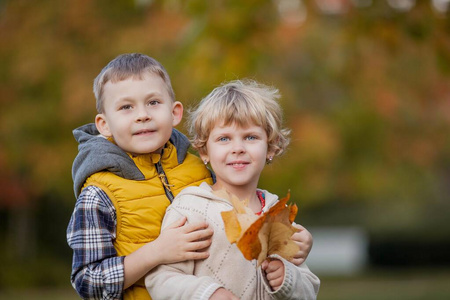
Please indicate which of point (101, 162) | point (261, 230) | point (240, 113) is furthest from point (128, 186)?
point (261, 230)

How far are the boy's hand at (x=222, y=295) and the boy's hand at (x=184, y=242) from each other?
19cm

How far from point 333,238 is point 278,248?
61.9ft

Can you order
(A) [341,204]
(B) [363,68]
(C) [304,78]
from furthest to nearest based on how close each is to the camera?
(A) [341,204] → (C) [304,78] → (B) [363,68]

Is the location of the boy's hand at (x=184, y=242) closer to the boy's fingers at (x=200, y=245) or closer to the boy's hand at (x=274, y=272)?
the boy's fingers at (x=200, y=245)

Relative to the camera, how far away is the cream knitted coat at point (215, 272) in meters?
3.09

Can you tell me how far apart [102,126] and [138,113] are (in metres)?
0.26

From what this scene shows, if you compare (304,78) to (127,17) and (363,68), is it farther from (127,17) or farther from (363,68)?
(127,17)

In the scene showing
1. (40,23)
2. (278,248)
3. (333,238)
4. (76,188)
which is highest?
(40,23)

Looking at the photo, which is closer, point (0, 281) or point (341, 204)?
point (0, 281)

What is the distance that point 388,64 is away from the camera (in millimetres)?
13906

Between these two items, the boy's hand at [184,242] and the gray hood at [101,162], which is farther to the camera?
the gray hood at [101,162]

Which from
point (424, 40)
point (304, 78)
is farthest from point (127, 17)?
point (424, 40)

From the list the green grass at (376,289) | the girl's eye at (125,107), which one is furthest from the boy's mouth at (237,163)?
the green grass at (376,289)

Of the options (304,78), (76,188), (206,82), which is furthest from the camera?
(304,78)
